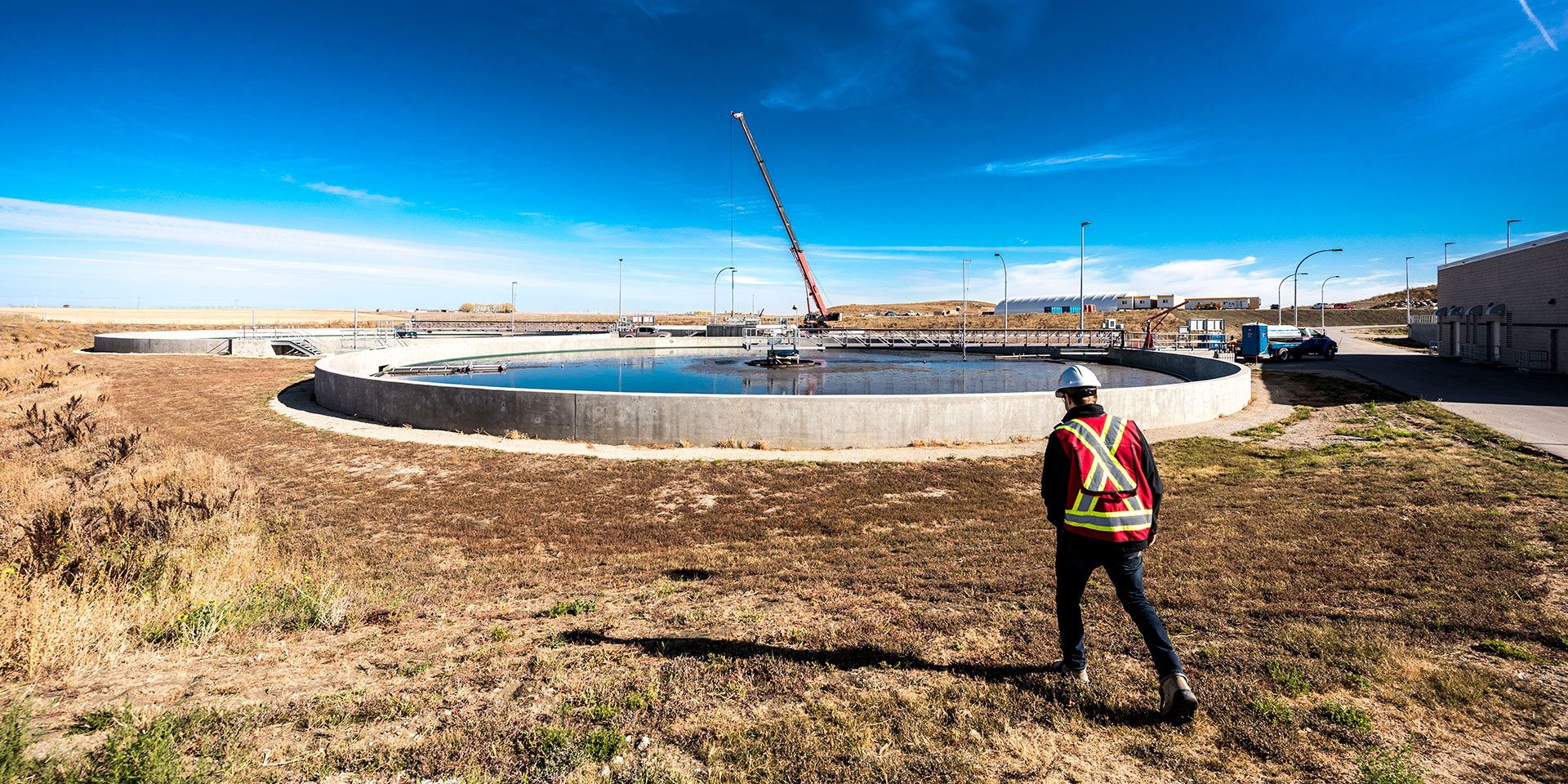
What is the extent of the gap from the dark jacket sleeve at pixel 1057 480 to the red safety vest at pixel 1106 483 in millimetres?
29

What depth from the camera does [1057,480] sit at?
410cm

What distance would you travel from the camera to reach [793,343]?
39969mm

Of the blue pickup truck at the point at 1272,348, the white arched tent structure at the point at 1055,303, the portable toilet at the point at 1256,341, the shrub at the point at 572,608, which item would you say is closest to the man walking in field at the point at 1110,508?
the shrub at the point at 572,608

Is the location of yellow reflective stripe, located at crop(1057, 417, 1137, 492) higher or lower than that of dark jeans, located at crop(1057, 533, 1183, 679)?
higher

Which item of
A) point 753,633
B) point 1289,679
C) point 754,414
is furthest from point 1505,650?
point 754,414

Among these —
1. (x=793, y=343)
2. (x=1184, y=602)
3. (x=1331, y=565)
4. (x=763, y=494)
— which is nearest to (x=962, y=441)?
(x=763, y=494)

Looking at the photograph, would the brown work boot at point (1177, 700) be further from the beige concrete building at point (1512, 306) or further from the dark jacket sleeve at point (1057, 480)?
the beige concrete building at point (1512, 306)

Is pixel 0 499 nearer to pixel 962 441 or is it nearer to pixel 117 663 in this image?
pixel 117 663

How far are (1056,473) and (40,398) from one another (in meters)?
28.0

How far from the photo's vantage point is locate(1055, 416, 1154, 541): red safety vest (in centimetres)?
390

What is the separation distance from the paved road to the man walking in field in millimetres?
13418

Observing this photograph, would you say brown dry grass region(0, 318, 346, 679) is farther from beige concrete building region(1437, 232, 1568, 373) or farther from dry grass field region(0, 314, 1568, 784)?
beige concrete building region(1437, 232, 1568, 373)

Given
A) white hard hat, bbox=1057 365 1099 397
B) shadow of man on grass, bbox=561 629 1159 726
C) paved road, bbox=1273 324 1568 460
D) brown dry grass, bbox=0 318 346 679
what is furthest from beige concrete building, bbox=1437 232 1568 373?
brown dry grass, bbox=0 318 346 679

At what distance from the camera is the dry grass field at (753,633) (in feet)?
11.7
